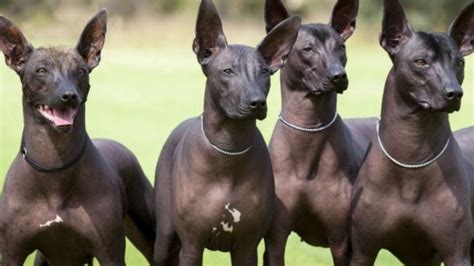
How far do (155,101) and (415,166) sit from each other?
18.6m

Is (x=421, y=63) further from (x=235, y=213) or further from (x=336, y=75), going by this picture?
(x=235, y=213)

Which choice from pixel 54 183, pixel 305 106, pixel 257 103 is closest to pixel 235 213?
pixel 257 103

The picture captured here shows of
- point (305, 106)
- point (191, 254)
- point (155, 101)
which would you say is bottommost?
point (155, 101)

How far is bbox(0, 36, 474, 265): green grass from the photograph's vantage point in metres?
17.5

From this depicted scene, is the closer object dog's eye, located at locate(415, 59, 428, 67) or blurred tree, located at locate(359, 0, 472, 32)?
dog's eye, located at locate(415, 59, 428, 67)

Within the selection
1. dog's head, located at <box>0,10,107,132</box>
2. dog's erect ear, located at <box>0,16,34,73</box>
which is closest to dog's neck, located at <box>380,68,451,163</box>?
dog's head, located at <box>0,10,107,132</box>

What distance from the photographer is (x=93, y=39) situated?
25.2 ft

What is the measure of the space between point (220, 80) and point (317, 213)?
1359mm

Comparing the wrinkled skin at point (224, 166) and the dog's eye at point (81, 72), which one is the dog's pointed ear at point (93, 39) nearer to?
the dog's eye at point (81, 72)

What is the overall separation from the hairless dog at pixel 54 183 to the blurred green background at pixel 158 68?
10.9ft

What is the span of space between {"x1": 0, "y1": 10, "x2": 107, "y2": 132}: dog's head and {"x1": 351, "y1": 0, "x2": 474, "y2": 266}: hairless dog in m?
1.96

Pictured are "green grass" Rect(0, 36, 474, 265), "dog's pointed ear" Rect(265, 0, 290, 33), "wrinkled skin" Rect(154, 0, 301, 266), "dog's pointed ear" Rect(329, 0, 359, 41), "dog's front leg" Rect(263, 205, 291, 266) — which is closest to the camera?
"wrinkled skin" Rect(154, 0, 301, 266)

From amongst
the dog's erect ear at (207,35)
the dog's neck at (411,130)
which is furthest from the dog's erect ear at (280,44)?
the dog's neck at (411,130)

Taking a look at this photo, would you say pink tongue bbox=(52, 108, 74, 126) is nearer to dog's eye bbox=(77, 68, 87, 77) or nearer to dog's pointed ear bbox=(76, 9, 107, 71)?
dog's eye bbox=(77, 68, 87, 77)
